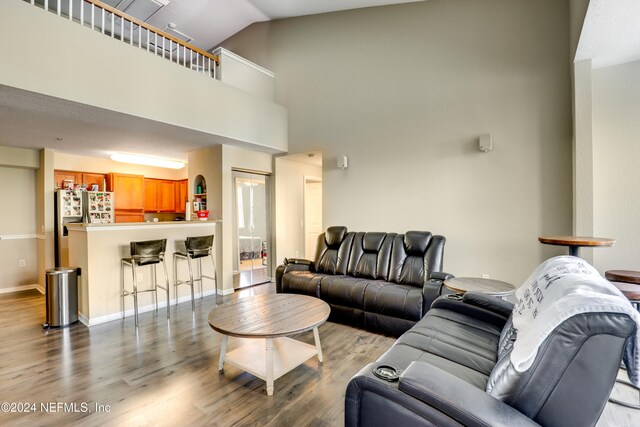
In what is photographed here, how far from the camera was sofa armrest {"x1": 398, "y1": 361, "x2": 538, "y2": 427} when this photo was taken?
972 mm

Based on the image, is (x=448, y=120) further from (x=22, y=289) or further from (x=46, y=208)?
(x=22, y=289)

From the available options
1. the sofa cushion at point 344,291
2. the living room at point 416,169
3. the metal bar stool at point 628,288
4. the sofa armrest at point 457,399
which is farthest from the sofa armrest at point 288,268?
the metal bar stool at point 628,288

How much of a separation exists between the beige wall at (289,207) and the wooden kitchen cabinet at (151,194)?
→ 3609 mm

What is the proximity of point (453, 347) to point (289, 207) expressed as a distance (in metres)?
4.56

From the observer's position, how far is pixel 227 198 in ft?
16.2

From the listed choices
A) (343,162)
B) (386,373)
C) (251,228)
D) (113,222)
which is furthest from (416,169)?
(113,222)

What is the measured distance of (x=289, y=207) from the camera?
5.99m

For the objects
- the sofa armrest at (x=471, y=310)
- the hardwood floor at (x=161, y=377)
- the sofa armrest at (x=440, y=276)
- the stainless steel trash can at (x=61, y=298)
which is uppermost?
the sofa armrest at (x=440, y=276)

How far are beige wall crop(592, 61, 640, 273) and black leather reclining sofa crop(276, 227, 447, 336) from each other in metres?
1.58

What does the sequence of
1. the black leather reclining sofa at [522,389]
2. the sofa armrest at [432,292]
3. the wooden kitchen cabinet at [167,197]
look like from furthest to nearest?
the wooden kitchen cabinet at [167,197] < the sofa armrest at [432,292] < the black leather reclining sofa at [522,389]

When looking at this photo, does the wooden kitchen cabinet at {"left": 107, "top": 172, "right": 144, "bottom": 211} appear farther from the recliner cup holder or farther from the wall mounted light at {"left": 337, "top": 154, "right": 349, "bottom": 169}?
the recliner cup holder

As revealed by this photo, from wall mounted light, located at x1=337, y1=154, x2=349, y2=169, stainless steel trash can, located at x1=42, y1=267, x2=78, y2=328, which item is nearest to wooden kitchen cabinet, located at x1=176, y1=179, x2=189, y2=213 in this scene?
stainless steel trash can, located at x1=42, y1=267, x2=78, y2=328

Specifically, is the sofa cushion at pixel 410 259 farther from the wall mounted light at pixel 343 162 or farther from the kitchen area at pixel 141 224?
the kitchen area at pixel 141 224

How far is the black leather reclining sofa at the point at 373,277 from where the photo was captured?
121 inches
